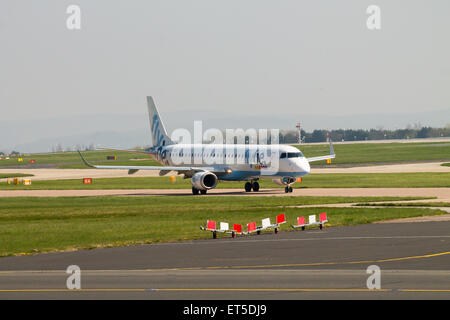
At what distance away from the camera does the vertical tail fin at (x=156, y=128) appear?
8819 cm

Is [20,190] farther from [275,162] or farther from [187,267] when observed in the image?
[187,267]

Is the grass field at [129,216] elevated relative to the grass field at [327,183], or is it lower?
elevated

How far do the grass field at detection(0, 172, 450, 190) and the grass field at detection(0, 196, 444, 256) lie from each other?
18.9 metres

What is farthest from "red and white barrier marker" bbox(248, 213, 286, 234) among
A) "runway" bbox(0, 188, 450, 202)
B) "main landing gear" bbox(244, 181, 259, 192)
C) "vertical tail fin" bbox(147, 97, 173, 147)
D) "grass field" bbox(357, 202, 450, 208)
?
"vertical tail fin" bbox(147, 97, 173, 147)

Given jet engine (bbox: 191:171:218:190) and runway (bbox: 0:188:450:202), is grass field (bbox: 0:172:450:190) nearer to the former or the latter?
runway (bbox: 0:188:450:202)

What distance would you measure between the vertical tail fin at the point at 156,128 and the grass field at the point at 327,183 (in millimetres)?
4943

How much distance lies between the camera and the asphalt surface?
22766mm

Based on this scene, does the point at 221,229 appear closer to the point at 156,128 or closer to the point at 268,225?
the point at 268,225

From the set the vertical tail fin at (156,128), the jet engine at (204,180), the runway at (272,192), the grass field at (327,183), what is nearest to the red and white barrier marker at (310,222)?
the runway at (272,192)

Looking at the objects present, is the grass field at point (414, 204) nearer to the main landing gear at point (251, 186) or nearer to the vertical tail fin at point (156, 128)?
the main landing gear at point (251, 186)

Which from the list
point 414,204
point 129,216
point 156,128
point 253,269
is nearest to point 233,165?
point 156,128

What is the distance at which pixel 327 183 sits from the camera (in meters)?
87.1

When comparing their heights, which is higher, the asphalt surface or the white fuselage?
the white fuselage
